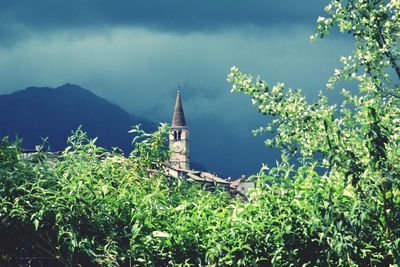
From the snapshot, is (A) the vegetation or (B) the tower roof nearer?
(A) the vegetation

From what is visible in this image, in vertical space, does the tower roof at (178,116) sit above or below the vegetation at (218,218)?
above

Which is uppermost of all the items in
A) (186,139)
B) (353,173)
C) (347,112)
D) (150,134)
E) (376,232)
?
(186,139)

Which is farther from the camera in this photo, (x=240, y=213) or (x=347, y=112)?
(x=347, y=112)

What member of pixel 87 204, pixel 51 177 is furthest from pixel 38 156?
pixel 87 204

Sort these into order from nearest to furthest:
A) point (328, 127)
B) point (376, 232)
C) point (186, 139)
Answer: point (376, 232)
point (328, 127)
point (186, 139)

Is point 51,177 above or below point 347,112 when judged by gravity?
below

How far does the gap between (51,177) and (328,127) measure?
2.11 meters

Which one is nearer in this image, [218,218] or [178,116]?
[218,218]

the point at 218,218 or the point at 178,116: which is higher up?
the point at 178,116

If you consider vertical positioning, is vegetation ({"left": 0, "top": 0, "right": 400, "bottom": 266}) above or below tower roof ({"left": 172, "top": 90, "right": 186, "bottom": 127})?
below

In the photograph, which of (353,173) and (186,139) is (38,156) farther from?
(186,139)

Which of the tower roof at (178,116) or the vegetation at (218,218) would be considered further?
the tower roof at (178,116)

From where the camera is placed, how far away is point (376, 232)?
4.38 meters

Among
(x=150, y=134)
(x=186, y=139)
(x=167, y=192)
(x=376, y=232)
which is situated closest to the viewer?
(x=376, y=232)
